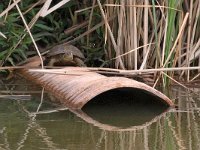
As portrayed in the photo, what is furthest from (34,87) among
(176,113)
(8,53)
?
(176,113)

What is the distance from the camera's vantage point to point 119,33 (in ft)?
11.6

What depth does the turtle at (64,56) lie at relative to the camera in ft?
12.5

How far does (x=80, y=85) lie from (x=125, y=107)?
26 centimetres

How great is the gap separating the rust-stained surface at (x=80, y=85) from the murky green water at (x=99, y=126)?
0.06 m

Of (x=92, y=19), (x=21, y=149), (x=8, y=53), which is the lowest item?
(x=21, y=149)

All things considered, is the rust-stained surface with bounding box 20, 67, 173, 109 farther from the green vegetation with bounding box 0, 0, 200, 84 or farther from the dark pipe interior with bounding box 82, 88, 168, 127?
→ the green vegetation with bounding box 0, 0, 200, 84

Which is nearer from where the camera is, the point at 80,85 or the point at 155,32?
the point at 80,85

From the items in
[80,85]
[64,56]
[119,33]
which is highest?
[119,33]

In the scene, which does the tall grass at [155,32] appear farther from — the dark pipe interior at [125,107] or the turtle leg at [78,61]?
the dark pipe interior at [125,107]

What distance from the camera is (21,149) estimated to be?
6.89 ft

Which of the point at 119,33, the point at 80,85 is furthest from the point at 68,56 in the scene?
the point at 80,85

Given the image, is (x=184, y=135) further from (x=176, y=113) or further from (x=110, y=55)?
(x=110, y=55)

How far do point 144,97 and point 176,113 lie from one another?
31 cm

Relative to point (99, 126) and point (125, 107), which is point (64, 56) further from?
point (99, 126)
